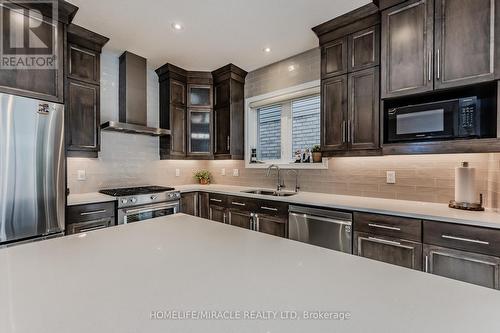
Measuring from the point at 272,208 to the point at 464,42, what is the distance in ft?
7.25

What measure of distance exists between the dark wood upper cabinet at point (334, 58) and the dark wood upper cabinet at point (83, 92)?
2538mm

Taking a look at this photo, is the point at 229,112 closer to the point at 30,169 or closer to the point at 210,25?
the point at 210,25

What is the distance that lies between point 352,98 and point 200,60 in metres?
2.17

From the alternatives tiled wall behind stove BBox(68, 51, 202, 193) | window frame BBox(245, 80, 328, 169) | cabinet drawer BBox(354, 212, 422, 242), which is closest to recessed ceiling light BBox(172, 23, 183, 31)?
tiled wall behind stove BBox(68, 51, 202, 193)

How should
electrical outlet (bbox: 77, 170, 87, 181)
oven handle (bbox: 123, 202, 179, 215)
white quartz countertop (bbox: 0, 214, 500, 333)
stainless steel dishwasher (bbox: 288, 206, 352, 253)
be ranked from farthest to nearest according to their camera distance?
electrical outlet (bbox: 77, 170, 87, 181)
oven handle (bbox: 123, 202, 179, 215)
stainless steel dishwasher (bbox: 288, 206, 352, 253)
white quartz countertop (bbox: 0, 214, 500, 333)

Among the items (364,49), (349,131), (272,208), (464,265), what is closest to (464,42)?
(364,49)

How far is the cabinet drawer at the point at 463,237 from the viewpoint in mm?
1600

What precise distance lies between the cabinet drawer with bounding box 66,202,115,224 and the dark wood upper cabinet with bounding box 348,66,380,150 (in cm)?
267

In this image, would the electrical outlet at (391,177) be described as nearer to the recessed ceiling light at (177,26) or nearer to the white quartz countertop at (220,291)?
the white quartz countertop at (220,291)

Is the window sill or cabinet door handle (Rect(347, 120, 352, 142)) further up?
cabinet door handle (Rect(347, 120, 352, 142))

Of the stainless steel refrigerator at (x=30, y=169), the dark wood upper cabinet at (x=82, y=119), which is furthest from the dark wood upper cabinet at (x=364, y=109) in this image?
the dark wood upper cabinet at (x=82, y=119)

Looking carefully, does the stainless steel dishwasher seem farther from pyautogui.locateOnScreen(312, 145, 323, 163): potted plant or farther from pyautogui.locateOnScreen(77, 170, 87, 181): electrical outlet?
pyautogui.locateOnScreen(77, 170, 87, 181): electrical outlet

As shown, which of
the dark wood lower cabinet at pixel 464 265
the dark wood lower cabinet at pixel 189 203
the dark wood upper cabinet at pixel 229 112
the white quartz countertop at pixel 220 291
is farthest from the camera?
the dark wood upper cabinet at pixel 229 112

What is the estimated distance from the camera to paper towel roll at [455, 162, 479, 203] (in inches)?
77.8
